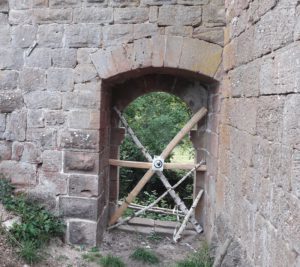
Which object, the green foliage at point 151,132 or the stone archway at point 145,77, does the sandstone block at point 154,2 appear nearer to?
the stone archway at point 145,77

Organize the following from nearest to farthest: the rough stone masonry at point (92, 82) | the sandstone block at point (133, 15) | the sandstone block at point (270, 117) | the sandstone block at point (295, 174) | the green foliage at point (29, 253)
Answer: the sandstone block at point (295, 174), the sandstone block at point (270, 117), the green foliage at point (29, 253), the rough stone masonry at point (92, 82), the sandstone block at point (133, 15)

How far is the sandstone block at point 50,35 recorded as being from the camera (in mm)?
4164

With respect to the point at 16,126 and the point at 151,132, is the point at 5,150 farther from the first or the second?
the point at 151,132

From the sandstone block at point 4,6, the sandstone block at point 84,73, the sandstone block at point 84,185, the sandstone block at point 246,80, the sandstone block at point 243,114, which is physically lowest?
the sandstone block at point 84,185

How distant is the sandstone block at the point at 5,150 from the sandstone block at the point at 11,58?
0.85 meters

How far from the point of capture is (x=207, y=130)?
15.8 feet

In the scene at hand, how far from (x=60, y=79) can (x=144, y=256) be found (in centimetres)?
211

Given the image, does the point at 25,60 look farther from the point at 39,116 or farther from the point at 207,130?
the point at 207,130

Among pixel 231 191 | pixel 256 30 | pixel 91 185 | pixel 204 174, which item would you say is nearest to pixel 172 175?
pixel 204 174

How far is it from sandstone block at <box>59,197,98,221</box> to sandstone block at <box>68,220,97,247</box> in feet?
0.24

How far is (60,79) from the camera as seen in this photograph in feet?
13.8

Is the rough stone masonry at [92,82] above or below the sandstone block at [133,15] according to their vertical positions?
below

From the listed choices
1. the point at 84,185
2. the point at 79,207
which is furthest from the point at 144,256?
the point at 84,185

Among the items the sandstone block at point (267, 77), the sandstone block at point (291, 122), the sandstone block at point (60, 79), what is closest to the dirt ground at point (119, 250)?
the sandstone block at point (60, 79)
